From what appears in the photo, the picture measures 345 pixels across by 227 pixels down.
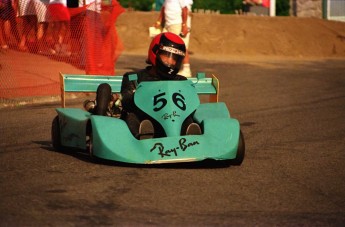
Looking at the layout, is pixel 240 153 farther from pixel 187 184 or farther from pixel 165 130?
pixel 187 184

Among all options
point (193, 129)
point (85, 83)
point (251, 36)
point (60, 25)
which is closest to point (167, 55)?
point (85, 83)

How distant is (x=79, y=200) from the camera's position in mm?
7520

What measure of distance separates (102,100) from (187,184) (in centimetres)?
211

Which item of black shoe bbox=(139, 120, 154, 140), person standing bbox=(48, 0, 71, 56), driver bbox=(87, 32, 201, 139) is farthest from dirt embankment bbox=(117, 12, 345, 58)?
black shoe bbox=(139, 120, 154, 140)

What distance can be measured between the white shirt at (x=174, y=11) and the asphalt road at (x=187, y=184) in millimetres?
5605

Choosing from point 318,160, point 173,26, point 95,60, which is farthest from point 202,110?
point 173,26

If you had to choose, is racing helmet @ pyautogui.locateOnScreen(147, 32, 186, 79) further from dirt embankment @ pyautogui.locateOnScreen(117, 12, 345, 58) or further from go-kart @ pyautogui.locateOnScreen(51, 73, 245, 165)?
dirt embankment @ pyautogui.locateOnScreen(117, 12, 345, 58)

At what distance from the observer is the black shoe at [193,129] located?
9.48 m

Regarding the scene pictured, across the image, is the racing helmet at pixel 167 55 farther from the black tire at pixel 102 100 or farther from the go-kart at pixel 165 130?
the black tire at pixel 102 100

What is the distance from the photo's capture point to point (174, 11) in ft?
63.1

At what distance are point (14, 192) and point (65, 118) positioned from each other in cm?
239

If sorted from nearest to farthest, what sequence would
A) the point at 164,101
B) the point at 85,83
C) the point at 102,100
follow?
the point at 164,101, the point at 102,100, the point at 85,83

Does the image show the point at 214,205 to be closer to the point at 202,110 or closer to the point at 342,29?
the point at 202,110
